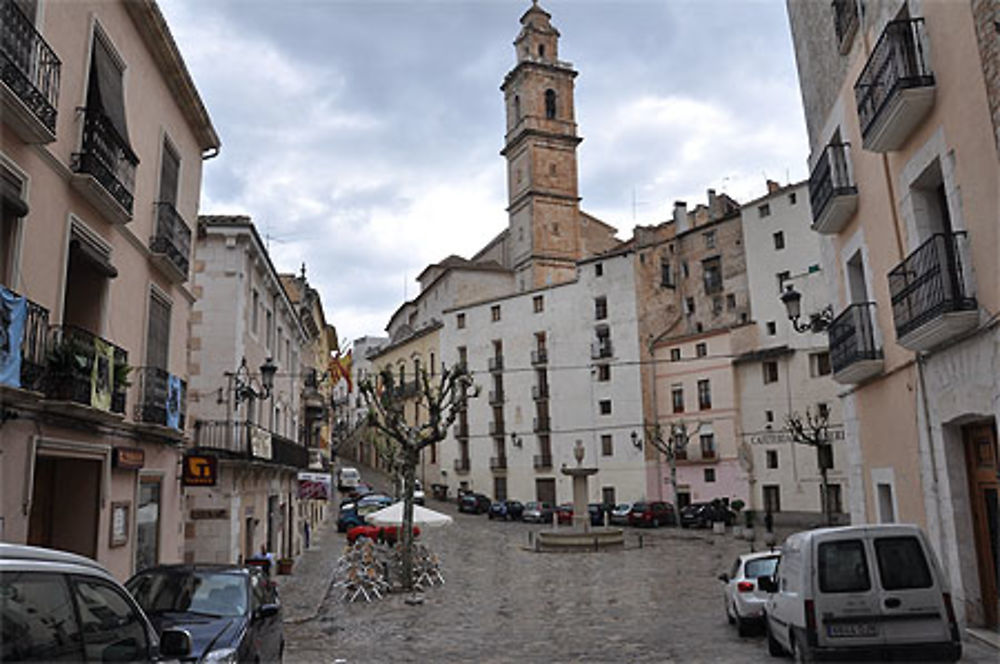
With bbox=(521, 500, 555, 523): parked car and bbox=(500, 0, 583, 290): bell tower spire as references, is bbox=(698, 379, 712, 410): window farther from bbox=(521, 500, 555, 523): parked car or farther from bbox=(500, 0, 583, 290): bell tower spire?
bbox=(500, 0, 583, 290): bell tower spire

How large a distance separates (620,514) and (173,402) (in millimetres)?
34621

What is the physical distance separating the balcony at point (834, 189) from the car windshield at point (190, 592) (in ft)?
39.3

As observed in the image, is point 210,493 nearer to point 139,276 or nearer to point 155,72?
point 139,276

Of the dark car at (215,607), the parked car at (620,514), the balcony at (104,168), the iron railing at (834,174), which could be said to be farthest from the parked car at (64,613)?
the parked car at (620,514)

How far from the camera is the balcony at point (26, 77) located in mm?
7719

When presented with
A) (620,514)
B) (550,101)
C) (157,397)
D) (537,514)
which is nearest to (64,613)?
(157,397)

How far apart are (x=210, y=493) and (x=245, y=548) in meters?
2.73

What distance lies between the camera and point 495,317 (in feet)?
190

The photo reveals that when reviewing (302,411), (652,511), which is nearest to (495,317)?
(652,511)

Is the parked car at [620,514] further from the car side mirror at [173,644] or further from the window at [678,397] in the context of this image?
the car side mirror at [173,644]

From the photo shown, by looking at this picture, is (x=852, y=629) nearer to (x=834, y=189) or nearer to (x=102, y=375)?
(x=834, y=189)

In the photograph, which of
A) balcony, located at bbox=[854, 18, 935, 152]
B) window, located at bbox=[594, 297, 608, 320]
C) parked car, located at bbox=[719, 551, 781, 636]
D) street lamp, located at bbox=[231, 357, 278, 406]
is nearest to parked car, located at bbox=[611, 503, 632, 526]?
window, located at bbox=[594, 297, 608, 320]

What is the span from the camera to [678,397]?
4694 centimetres

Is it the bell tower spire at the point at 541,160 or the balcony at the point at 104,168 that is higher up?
the bell tower spire at the point at 541,160
